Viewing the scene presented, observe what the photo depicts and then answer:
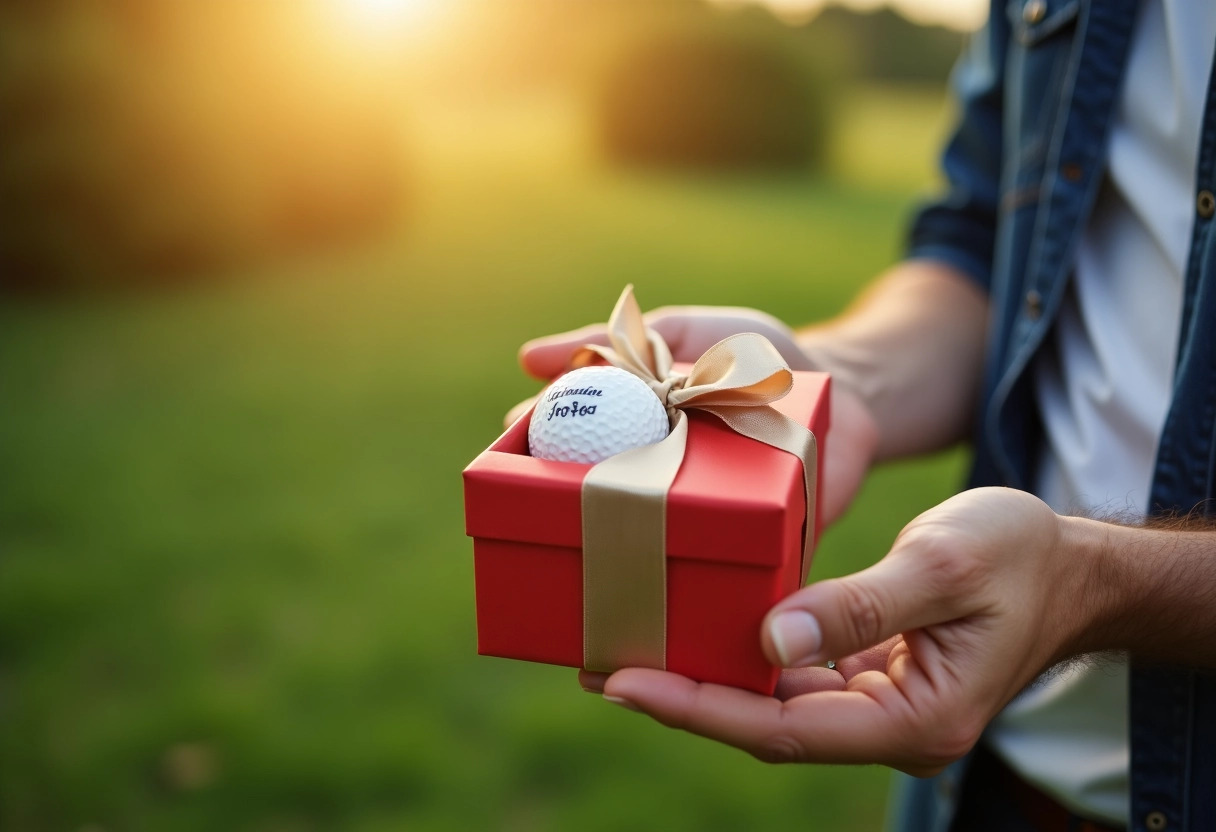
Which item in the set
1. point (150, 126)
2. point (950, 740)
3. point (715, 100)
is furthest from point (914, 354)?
point (715, 100)

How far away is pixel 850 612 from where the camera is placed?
1.16 m

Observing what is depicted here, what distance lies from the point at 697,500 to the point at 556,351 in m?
0.64

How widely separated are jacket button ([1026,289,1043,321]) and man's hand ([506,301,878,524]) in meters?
0.35

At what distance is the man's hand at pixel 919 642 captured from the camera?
1.17 metres

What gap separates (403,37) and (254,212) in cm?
198

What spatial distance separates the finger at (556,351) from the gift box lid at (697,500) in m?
0.38

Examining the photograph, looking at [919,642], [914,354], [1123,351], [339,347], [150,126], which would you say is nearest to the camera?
[919,642]

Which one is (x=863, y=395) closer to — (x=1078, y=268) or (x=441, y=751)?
(x=1078, y=268)

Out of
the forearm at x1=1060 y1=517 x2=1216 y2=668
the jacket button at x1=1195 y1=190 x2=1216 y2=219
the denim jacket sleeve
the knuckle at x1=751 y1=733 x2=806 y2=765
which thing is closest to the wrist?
the forearm at x1=1060 y1=517 x2=1216 y2=668

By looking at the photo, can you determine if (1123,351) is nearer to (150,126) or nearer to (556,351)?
(556,351)

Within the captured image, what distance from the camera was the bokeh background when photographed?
325cm

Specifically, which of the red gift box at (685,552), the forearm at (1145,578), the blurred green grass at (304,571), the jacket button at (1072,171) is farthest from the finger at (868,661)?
the blurred green grass at (304,571)

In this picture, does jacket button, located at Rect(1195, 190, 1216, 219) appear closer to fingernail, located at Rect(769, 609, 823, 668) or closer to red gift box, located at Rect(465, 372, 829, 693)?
red gift box, located at Rect(465, 372, 829, 693)

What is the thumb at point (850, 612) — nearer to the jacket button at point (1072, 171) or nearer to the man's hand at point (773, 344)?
the man's hand at point (773, 344)
